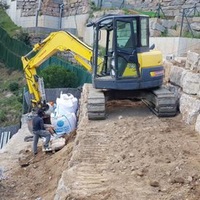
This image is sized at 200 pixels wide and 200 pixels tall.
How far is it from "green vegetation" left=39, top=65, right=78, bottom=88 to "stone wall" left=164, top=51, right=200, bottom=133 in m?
9.34

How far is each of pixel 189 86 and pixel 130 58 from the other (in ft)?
4.96

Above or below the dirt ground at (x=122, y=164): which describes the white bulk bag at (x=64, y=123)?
below

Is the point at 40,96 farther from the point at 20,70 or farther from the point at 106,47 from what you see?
the point at 20,70

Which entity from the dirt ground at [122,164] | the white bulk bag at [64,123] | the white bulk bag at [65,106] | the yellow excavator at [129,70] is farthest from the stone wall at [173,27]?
the yellow excavator at [129,70]

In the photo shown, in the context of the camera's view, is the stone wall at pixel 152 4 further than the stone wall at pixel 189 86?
Yes

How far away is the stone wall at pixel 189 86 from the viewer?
1019 centimetres

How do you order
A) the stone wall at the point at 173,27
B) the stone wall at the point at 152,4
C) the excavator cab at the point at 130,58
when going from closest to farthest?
the excavator cab at the point at 130,58 < the stone wall at the point at 173,27 < the stone wall at the point at 152,4

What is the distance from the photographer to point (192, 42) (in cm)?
1858

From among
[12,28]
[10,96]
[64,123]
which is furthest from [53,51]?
[12,28]

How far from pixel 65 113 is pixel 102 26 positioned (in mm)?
3692

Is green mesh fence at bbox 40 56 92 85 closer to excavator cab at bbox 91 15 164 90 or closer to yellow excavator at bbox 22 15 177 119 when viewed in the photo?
yellow excavator at bbox 22 15 177 119

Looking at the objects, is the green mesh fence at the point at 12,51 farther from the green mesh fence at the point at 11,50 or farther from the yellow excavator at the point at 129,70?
the yellow excavator at the point at 129,70

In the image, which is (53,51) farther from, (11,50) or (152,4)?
(11,50)

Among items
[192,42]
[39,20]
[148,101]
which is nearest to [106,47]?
[148,101]
